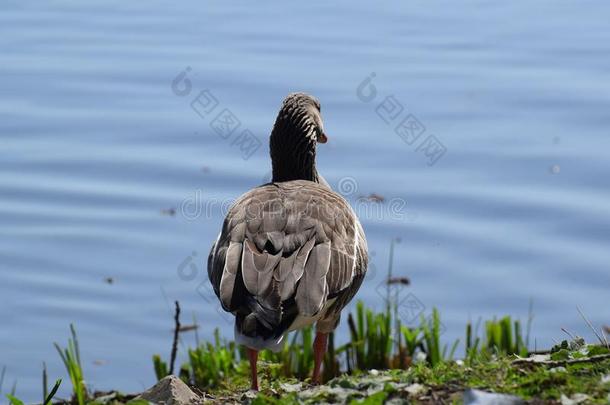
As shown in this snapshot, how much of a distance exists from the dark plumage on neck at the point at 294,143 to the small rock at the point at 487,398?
3813mm

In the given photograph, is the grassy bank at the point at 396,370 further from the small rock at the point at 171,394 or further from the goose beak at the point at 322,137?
the goose beak at the point at 322,137

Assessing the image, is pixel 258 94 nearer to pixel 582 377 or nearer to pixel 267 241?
pixel 267 241

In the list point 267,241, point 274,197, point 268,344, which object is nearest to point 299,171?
point 274,197

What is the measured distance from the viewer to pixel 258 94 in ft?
44.2

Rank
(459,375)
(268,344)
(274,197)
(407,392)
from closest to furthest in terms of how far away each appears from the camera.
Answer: (407,392) < (459,375) < (268,344) < (274,197)

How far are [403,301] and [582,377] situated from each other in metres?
4.54

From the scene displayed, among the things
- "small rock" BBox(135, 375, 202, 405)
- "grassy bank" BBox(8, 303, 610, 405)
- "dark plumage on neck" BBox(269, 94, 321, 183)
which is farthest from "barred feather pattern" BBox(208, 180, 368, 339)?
"dark plumage on neck" BBox(269, 94, 321, 183)

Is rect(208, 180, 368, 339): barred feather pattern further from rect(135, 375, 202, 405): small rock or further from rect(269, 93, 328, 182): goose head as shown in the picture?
rect(269, 93, 328, 182): goose head

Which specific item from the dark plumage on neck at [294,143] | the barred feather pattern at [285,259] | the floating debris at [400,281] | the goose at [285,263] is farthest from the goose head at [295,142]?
the floating debris at [400,281]

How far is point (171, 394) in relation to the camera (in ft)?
21.7

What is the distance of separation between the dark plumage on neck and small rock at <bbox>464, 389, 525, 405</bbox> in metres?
3.81

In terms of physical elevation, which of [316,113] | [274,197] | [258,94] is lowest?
[274,197]

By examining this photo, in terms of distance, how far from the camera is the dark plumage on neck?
8781 mm

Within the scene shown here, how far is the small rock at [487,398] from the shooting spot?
5061 mm
